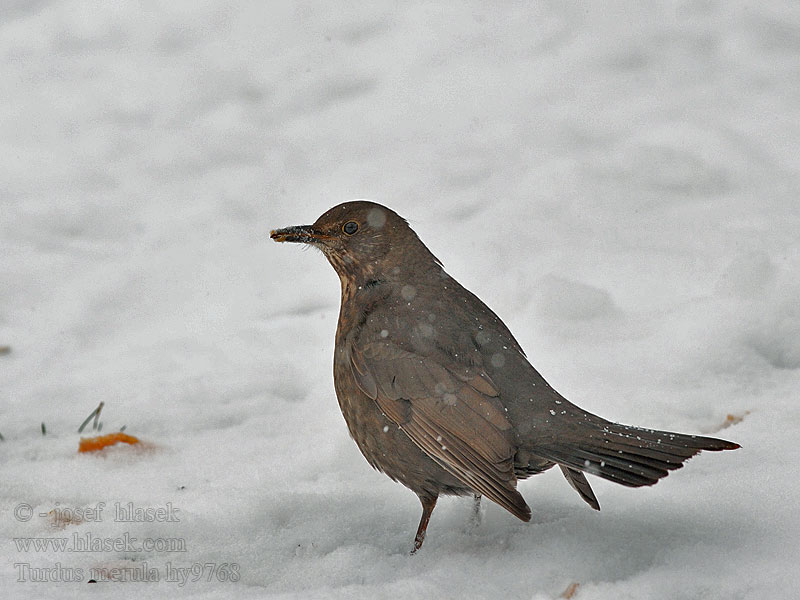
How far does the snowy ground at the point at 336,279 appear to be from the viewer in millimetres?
3438

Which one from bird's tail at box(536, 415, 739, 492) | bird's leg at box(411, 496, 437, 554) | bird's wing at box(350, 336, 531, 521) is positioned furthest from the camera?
bird's leg at box(411, 496, 437, 554)

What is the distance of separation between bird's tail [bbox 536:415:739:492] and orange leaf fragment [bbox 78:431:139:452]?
83.9 inches

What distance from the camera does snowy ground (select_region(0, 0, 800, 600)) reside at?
3438mm

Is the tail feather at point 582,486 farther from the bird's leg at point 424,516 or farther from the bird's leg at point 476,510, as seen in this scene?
the bird's leg at point 424,516

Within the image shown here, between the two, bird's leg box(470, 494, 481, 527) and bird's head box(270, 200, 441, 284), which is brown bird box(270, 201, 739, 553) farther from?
bird's leg box(470, 494, 481, 527)

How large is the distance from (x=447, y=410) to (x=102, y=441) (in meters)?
1.85

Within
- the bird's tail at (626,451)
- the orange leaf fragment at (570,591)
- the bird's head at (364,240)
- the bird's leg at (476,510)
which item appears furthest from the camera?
the bird's head at (364,240)

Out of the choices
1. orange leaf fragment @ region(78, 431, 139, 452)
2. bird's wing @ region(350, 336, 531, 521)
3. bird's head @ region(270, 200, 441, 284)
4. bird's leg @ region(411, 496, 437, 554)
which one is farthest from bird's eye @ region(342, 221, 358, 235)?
orange leaf fragment @ region(78, 431, 139, 452)

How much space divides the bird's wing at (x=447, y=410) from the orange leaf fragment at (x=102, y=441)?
1331mm

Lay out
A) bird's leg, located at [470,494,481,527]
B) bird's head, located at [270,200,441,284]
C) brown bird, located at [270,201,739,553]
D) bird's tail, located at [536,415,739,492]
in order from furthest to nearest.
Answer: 1. bird's head, located at [270,200,441,284]
2. bird's leg, located at [470,494,481,527]
3. brown bird, located at [270,201,739,553]
4. bird's tail, located at [536,415,739,492]

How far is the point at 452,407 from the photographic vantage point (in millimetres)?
3570

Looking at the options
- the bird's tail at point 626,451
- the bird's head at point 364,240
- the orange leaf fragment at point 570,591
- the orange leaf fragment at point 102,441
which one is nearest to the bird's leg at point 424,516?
the bird's tail at point 626,451

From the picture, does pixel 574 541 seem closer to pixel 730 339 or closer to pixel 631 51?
pixel 730 339

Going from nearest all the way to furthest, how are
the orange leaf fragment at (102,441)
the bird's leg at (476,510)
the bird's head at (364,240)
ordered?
the bird's leg at (476,510) < the bird's head at (364,240) < the orange leaf fragment at (102,441)
